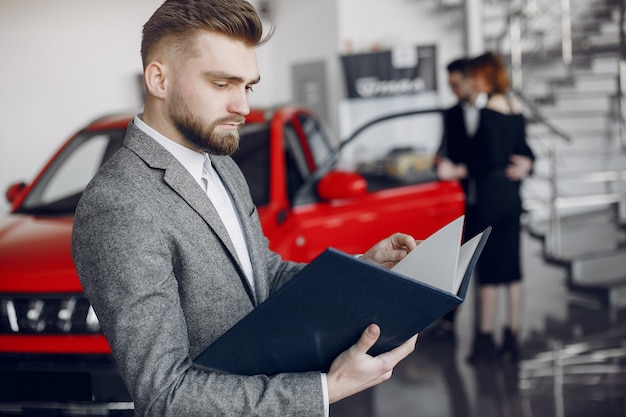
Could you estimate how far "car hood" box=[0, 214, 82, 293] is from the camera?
230 cm

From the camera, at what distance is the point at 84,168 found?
10.9 ft

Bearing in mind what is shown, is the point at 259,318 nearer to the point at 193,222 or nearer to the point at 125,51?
the point at 193,222

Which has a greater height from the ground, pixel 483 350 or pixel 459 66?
pixel 459 66

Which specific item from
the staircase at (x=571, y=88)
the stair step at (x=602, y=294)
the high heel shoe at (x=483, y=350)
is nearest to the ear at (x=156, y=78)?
the high heel shoe at (x=483, y=350)

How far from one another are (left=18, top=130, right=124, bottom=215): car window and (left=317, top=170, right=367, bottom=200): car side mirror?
1.05m

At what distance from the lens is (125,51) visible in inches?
265

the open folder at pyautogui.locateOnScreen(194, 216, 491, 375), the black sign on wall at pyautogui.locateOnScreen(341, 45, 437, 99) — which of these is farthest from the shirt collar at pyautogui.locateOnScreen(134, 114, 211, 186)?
the black sign on wall at pyautogui.locateOnScreen(341, 45, 437, 99)

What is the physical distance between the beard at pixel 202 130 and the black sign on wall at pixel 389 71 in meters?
6.69

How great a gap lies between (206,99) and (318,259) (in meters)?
0.35

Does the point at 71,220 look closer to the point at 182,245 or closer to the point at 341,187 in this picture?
the point at 341,187

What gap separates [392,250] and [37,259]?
5.32 feet

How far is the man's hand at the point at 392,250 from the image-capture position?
1233 millimetres

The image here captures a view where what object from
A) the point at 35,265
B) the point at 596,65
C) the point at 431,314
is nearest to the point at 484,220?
the point at 35,265

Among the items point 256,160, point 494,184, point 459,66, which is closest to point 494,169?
point 494,184
